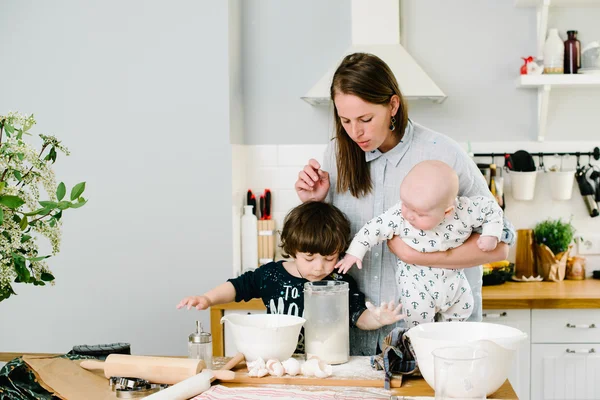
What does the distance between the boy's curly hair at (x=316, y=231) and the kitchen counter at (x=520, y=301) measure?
1.10 metres

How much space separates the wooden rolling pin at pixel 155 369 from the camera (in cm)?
164

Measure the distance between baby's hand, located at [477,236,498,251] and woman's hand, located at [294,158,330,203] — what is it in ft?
1.64

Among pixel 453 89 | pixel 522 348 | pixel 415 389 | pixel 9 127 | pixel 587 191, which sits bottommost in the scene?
pixel 522 348

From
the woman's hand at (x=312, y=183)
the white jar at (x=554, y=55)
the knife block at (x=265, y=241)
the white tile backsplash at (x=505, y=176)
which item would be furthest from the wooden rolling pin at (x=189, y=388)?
the white jar at (x=554, y=55)

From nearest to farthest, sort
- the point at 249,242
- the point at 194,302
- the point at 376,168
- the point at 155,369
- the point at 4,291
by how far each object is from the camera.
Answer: the point at 4,291 < the point at 155,369 < the point at 194,302 < the point at 376,168 < the point at 249,242

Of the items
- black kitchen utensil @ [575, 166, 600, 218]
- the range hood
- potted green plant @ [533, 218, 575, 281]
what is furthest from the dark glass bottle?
potted green plant @ [533, 218, 575, 281]

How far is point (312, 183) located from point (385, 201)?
0.23 meters

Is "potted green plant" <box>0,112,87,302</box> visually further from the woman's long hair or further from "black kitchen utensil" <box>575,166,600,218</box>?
"black kitchen utensil" <box>575,166,600,218</box>

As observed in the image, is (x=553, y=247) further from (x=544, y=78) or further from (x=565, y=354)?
(x=544, y=78)

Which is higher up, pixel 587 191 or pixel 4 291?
pixel 587 191

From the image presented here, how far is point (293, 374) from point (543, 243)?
221 cm

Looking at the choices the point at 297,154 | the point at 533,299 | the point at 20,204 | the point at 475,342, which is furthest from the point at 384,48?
the point at 20,204

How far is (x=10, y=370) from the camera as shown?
164 centimetres

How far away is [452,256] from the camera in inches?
78.5
